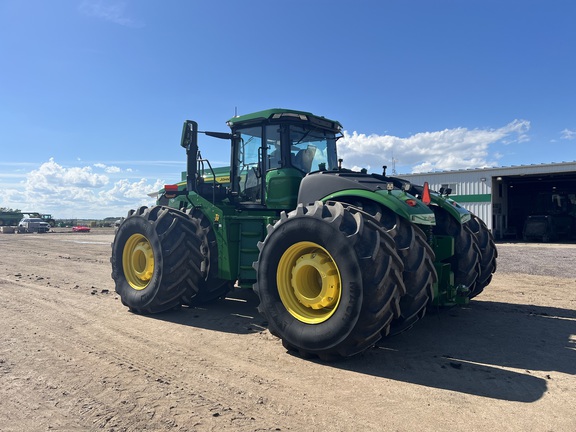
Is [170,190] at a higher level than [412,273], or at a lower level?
higher

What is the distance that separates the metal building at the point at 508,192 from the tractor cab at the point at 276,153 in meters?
21.4

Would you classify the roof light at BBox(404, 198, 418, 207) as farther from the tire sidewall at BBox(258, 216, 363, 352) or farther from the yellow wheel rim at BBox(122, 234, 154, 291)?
the yellow wheel rim at BBox(122, 234, 154, 291)

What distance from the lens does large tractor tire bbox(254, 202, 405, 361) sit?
13.4 ft

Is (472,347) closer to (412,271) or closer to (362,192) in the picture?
(412,271)

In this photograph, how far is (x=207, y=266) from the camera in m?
6.39

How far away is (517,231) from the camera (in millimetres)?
29281

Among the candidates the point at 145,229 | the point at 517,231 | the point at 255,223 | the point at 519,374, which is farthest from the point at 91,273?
the point at 517,231

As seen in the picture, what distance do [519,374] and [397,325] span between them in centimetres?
114

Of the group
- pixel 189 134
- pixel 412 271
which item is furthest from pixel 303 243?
pixel 189 134

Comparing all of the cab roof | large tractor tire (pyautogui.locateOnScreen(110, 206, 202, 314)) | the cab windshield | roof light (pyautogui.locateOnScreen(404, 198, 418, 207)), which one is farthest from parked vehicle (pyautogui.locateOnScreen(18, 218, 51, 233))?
roof light (pyautogui.locateOnScreen(404, 198, 418, 207))

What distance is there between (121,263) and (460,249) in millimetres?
5061

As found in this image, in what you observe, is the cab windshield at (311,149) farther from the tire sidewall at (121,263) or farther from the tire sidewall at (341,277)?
the tire sidewall at (121,263)

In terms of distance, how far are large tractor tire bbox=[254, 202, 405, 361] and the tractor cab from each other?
58.9 inches

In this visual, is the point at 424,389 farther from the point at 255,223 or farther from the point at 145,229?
the point at 145,229
